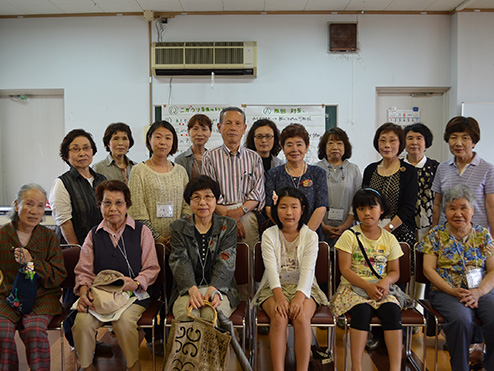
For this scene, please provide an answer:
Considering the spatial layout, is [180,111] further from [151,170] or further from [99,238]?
[99,238]

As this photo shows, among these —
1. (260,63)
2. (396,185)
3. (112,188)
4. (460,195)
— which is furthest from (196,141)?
(260,63)

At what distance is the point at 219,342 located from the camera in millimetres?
1884

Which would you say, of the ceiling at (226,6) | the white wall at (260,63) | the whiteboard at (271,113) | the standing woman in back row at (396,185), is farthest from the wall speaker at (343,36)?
the standing woman in back row at (396,185)

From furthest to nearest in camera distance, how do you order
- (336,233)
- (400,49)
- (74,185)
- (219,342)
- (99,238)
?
1. (400,49)
2. (336,233)
3. (74,185)
4. (99,238)
5. (219,342)

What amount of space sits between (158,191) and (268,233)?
80 cm

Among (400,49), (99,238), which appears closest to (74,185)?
(99,238)

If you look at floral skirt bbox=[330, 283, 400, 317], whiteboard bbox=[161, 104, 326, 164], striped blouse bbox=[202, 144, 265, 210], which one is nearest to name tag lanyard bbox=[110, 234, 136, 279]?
striped blouse bbox=[202, 144, 265, 210]

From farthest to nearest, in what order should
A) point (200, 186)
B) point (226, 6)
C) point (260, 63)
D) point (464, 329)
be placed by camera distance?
1. point (260, 63)
2. point (226, 6)
3. point (200, 186)
4. point (464, 329)

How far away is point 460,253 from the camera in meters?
2.30

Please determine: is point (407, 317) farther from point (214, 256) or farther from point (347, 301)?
point (214, 256)

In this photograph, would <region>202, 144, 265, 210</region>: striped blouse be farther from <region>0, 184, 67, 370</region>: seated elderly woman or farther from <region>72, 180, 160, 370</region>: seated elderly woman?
<region>0, 184, 67, 370</region>: seated elderly woman

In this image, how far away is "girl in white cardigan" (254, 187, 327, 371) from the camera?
207 cm

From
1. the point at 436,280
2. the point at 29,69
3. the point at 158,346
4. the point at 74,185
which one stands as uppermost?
the point at 29,69

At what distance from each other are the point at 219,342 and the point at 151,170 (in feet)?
4.08
